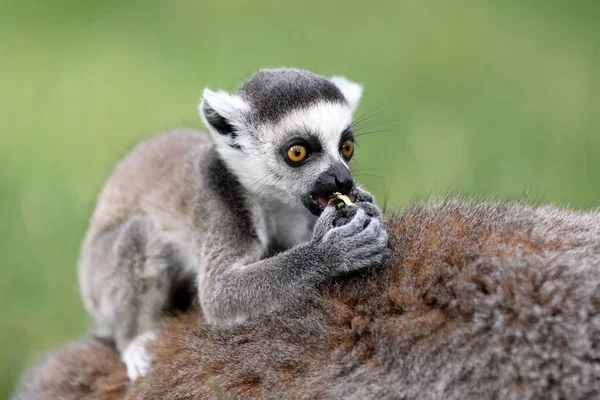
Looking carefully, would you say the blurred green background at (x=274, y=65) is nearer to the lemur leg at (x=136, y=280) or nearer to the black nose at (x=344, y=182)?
the lemur leg at (x=136, y=280)

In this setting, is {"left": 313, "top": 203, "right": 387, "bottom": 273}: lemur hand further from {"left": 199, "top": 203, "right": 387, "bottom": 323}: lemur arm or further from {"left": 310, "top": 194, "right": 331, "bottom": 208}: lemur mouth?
{"left": 310, "top": 194, "right": 331, "bottom": 208}: lemur mouth

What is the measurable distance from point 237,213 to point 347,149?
2.45 ft

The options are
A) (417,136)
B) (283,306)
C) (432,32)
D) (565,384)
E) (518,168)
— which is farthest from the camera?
(432,32)

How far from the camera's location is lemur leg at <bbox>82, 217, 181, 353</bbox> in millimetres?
4949

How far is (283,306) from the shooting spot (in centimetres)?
375

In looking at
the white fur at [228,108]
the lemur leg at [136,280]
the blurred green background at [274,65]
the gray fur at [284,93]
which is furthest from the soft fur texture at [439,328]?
the blurred green background at [274,65]

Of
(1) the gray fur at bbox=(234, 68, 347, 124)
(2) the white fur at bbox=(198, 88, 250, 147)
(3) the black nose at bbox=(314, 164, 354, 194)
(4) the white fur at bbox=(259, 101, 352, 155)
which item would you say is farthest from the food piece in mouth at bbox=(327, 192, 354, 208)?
(2) the white fur at bbox=(198, 88, 250, 147)

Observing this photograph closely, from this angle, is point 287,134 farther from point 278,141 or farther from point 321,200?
point 321,200

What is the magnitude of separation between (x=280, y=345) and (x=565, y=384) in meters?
1.20

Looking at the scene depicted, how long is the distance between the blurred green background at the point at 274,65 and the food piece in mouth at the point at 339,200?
2718mm

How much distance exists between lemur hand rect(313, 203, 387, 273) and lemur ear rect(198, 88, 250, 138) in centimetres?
104

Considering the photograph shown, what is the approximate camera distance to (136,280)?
16.3 feet

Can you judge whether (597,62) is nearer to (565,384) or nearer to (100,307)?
(100,307)

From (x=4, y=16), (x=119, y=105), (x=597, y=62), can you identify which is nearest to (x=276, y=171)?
(x=119, y=105)
